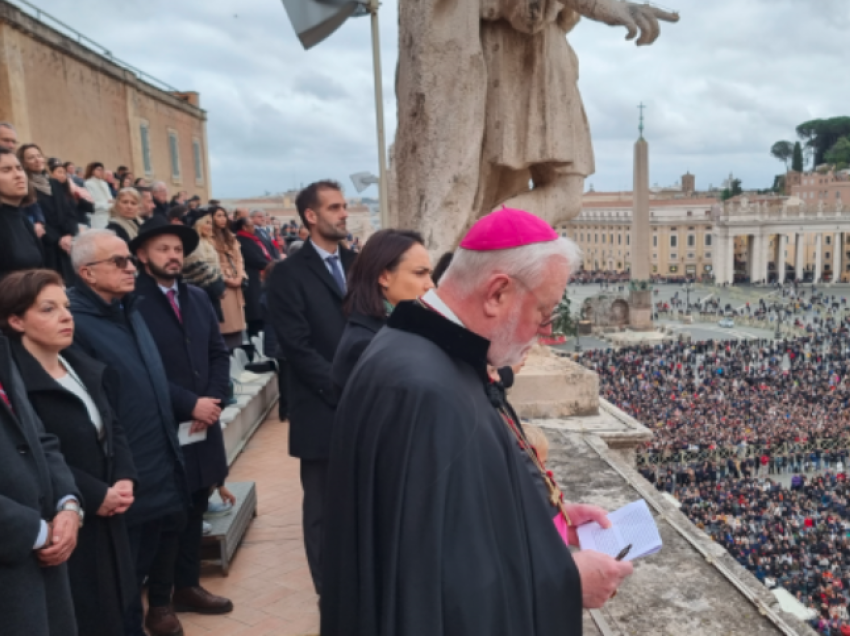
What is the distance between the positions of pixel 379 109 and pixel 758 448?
15.7 m

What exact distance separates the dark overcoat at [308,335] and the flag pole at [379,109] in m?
3.01

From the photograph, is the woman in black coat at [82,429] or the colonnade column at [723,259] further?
the colonnade column at [723,259]

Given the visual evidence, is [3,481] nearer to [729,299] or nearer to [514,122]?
[514,122]

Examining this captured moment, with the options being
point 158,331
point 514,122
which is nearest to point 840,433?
point 514,122

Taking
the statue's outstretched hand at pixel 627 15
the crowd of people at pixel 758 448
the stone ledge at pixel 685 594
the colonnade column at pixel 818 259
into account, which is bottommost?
the crowd of people at pixel 758 448

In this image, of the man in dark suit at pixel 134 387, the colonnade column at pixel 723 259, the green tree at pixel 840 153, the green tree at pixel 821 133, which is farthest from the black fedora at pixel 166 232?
the green tree at pixel 821 133

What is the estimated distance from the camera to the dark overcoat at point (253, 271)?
700 cm

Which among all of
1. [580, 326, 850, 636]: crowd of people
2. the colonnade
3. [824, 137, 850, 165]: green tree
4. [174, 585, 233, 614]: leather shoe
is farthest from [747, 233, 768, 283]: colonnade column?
[174, 585, 233, 614]: leather shoe

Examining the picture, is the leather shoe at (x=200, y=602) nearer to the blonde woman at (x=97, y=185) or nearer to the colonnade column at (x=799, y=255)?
the blonde woman at (x=97, y=185)

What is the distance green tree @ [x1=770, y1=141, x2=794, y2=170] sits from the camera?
352 ft

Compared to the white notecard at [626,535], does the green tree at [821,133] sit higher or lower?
higher

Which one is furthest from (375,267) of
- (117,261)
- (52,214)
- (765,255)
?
(765,255)

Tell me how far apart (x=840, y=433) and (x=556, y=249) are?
70.3 ft

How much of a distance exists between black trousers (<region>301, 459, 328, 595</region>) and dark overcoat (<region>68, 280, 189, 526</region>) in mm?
492
